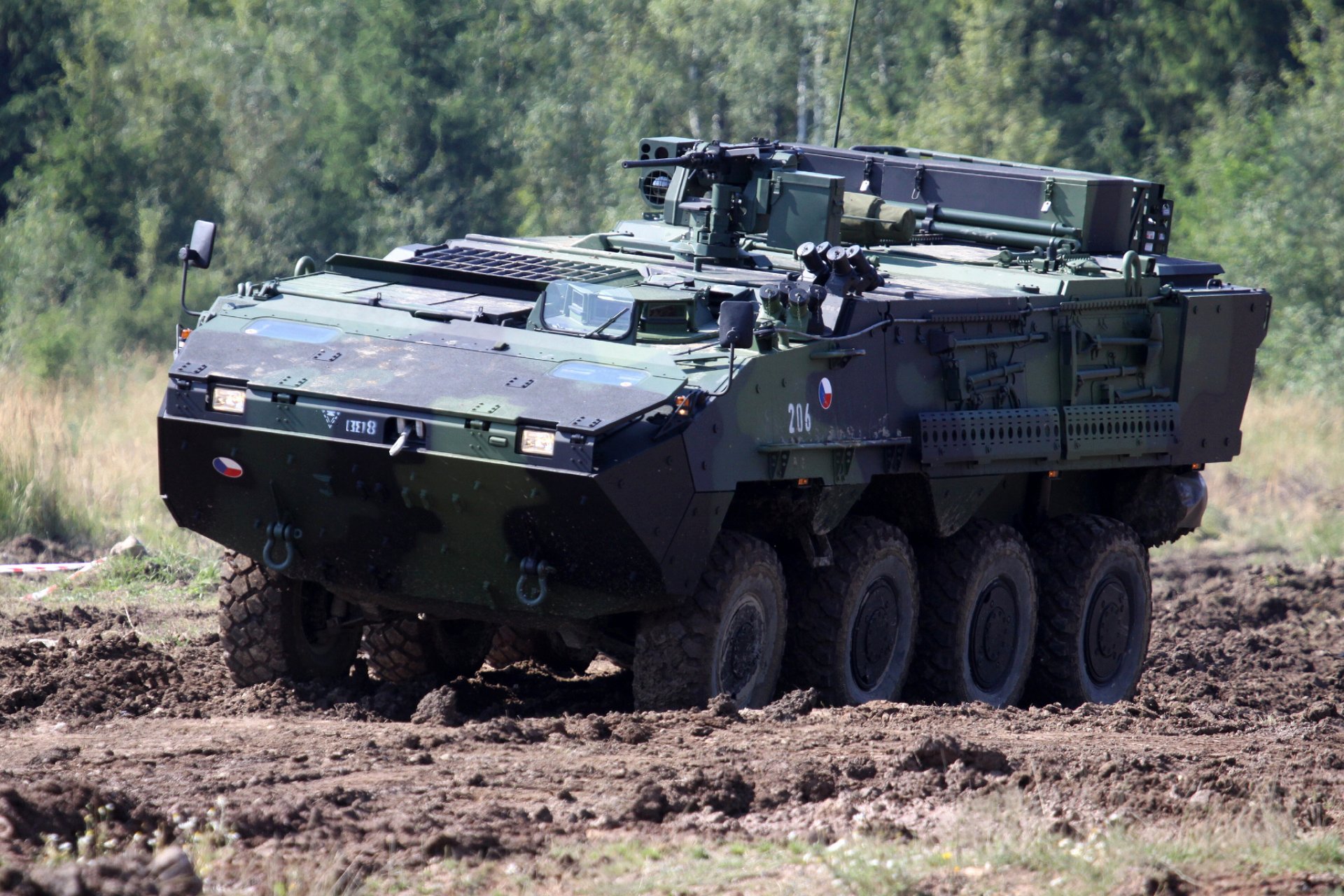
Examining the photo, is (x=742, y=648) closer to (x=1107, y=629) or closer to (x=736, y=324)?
(x=736, y=324)

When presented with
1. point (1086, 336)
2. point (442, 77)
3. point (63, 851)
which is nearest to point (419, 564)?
→ point (63, 851)

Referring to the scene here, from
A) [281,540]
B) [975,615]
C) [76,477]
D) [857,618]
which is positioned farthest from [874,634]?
[76,477]

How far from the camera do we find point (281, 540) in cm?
823

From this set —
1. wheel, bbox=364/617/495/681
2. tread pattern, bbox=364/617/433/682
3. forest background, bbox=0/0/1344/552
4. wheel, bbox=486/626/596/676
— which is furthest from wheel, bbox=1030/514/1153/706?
forest background, bbox=0/0/1344/552

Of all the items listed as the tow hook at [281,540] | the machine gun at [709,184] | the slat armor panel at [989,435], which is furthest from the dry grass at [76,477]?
the slat armor panel at [989,435]

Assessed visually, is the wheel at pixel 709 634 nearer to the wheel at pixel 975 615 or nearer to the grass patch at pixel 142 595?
the wheel at pixel 975 615

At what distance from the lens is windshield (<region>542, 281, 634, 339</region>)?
8180 mm

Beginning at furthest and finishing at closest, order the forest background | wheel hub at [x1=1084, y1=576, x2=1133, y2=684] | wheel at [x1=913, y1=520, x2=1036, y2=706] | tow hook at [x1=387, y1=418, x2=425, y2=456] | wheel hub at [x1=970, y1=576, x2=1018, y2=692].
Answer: the forest background
wheel hub at [x1=1084, y1=576, x2=1133, y2=684]
wheel hub at [x1=970, y1=576, x2=1018, y2=692]
wheel at [x1=913, y1=520, x2=1036, y2=706]
tow hook at [x1=387, y1=418, x2=425, y2=456]

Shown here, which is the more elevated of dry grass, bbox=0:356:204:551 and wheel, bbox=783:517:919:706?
wheel, bbox=783:517:919:706

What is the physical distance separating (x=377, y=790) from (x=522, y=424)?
1.53 meters

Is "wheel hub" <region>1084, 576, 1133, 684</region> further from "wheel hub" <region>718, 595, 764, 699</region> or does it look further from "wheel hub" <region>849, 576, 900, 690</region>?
"wheel hub" <region>718, 595, 764, 699</region>

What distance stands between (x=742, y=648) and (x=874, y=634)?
1047 mm

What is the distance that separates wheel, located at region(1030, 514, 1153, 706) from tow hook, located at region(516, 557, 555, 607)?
377 centimetres

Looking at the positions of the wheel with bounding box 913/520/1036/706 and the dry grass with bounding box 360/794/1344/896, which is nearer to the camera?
the dry grass with bounding box 360/794/1344/896
